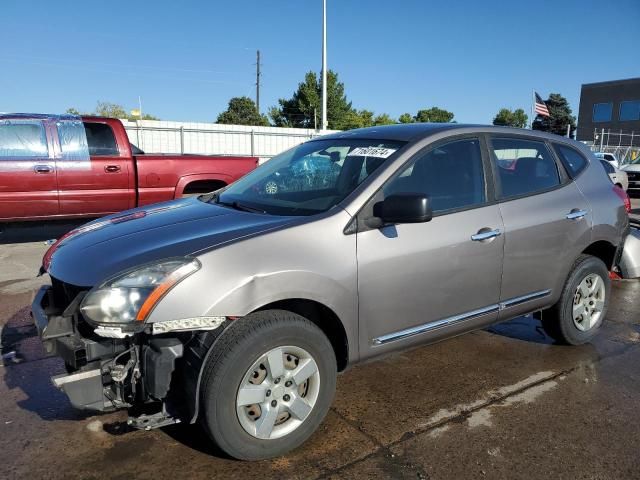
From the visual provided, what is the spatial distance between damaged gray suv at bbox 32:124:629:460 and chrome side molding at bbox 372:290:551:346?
0.4 inches

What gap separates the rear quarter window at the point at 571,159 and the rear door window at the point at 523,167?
122 mm

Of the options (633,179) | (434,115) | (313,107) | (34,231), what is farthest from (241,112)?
(34,231)

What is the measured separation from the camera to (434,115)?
80250 mm

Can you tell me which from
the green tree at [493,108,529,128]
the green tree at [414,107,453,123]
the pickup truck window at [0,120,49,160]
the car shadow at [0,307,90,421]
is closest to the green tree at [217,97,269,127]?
the green tree at [414,107,453,123]

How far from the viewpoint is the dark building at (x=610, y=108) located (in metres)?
46.0

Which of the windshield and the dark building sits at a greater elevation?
the dark building

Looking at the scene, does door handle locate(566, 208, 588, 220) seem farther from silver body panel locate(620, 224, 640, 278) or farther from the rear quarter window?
silver body panel locate(620, 224, 640, 278)

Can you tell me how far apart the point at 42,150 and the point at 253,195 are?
5.48 m

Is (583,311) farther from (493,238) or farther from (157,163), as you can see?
(157,163)

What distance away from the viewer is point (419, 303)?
3.12 m

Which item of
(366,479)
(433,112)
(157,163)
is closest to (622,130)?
(433,112)

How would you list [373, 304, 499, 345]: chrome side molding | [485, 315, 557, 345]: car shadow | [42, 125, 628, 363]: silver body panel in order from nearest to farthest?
[42, 125, 628, 363]: silver body panel → [373, 304, 499, 345]: chrome side molding → [485, 315, 557, 345]: car shadow

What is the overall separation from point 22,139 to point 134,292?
251 inches

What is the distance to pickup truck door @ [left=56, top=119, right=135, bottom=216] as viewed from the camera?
774 centimetres
